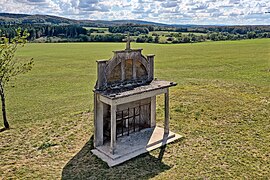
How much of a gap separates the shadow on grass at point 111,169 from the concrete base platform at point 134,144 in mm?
258

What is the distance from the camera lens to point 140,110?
12.5 metres

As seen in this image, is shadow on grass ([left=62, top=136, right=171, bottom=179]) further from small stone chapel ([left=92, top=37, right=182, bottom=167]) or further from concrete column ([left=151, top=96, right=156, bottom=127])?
concrete column ([left=151, top=96, right=156, bottom=127])

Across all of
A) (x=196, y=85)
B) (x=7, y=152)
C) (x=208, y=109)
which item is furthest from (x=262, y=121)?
(x=7, y=152)

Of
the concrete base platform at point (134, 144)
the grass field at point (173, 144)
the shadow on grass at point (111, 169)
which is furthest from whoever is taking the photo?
the concrete base platform at point (134, 144)

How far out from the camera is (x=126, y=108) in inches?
468

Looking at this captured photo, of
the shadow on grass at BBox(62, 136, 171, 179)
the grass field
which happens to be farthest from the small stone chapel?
the grass field

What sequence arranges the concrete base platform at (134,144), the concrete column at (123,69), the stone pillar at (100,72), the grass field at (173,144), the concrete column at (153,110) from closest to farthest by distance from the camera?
the grass field at (173,144)
the concrete base platform at (134,144)
the stone pillar at (100,72)
the concrete column at (123,69)
the concrete column at (153,110)

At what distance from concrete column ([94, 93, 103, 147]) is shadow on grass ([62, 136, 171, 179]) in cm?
79

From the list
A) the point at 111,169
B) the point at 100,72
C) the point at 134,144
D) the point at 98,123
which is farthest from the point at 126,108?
the point at 111,169

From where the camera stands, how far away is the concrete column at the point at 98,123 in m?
10.8

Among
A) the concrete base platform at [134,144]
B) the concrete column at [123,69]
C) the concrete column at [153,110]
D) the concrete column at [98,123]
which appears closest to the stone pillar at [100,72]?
the concrete column at [98,123]

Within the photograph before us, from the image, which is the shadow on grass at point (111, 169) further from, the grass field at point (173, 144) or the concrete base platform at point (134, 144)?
the concrete base platform at point (134, 144)

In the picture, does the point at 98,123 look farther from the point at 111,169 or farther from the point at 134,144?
the point at 111,169

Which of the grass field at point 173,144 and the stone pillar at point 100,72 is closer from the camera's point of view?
the grass field at point 173,144
